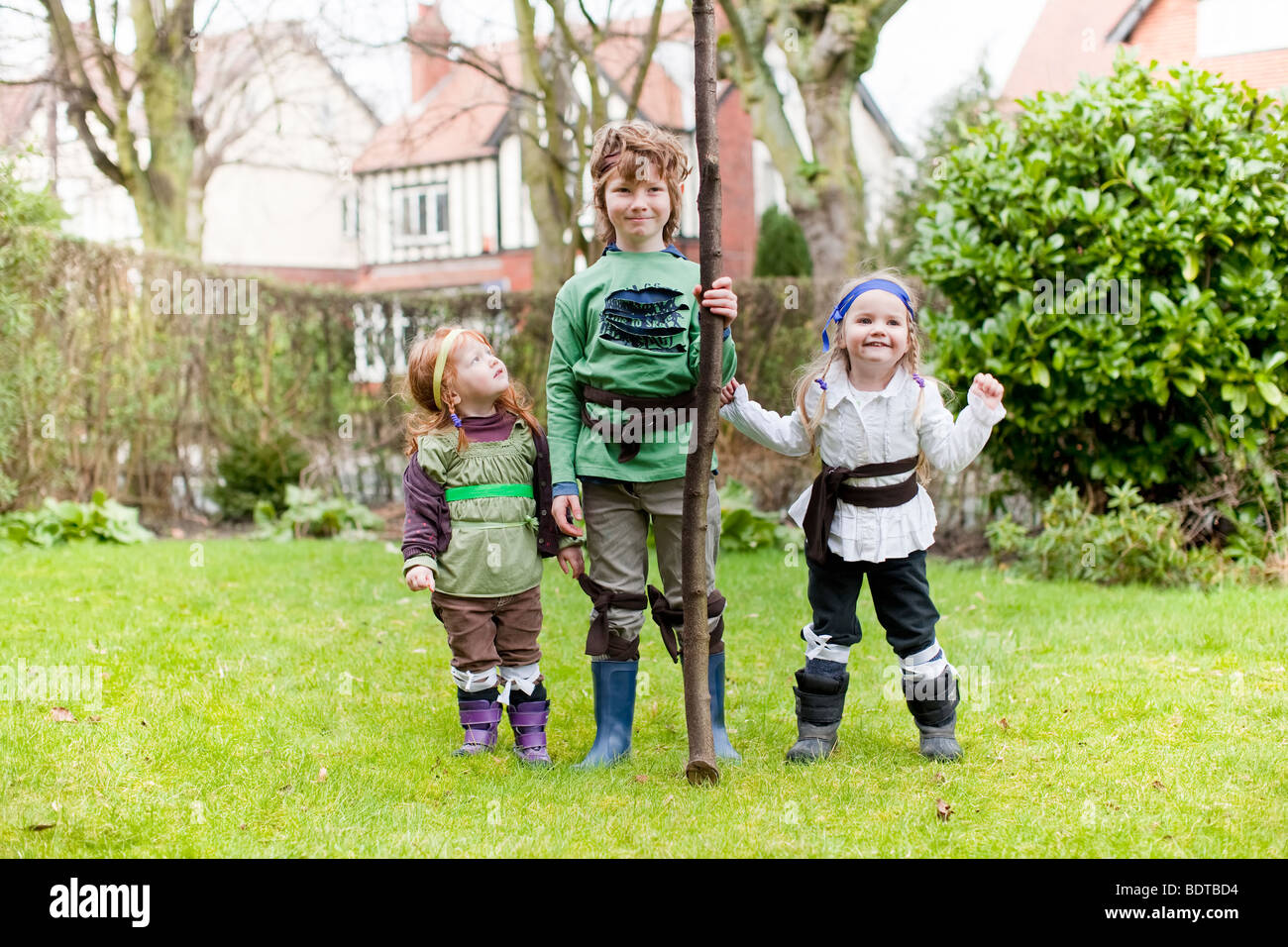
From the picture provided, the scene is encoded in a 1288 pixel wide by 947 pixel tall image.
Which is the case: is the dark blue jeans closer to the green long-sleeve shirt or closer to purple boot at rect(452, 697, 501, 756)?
the green long-sleeve shirt

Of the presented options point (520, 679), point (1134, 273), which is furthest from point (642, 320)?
point (1134, 273)

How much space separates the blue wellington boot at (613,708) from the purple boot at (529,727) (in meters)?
0.14

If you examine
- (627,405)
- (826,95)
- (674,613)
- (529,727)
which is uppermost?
(826,95)

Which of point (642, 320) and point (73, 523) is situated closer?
point (642, 320)

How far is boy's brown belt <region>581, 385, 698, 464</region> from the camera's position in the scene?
3502mm

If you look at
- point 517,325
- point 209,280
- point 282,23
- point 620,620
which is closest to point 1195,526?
point 620,620

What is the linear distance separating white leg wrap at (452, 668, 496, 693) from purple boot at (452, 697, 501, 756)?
5 centimetres

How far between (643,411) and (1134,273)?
3852 millimetres

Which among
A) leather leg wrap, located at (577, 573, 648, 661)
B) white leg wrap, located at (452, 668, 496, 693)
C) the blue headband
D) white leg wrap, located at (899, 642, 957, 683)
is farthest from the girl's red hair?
white leg wrap, located at (899, 642, 957, 683)

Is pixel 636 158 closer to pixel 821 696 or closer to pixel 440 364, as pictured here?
pixel 440 364

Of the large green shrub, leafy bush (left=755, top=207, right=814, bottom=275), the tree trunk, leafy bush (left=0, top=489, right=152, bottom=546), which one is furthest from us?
leafy bush (left=755, top=207, right=814, bottom=275)

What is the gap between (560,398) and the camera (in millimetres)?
3615

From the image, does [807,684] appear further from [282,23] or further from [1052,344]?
[282,23]

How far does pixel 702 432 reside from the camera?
10.5 feet
